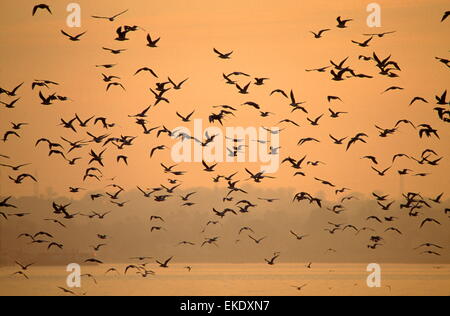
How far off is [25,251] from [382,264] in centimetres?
7875

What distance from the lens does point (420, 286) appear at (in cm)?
11062

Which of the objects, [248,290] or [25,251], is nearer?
[248,290]

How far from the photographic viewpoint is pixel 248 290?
118062 millimetres
